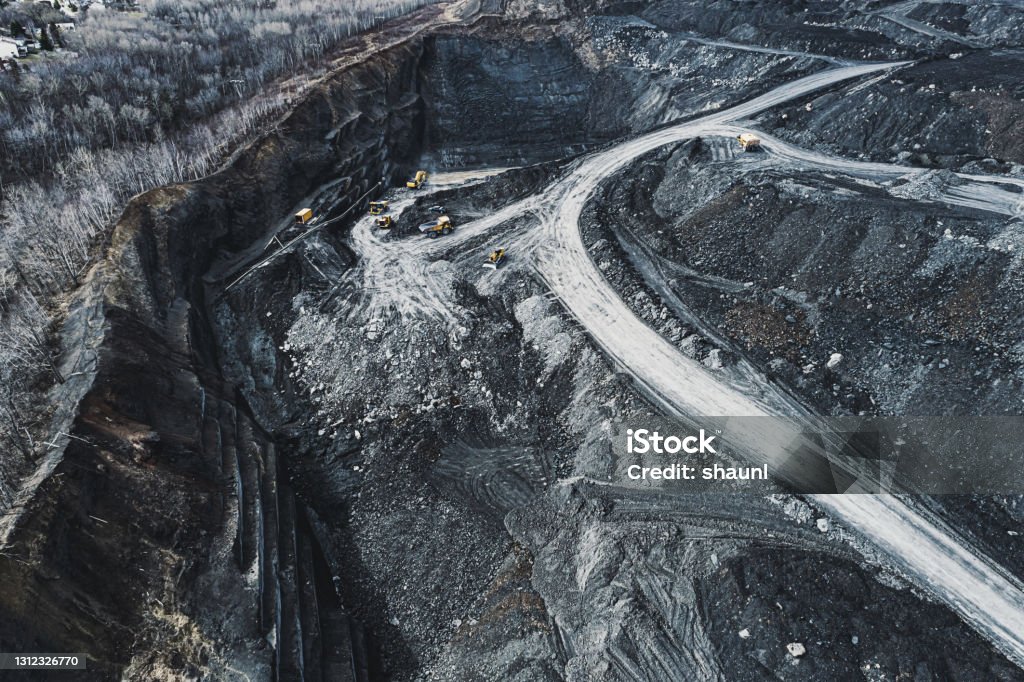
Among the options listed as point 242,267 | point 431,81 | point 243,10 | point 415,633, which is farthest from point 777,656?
point 243,10

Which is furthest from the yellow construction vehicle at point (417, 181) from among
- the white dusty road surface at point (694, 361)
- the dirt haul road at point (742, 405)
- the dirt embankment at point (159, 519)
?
the dirt embankment at point (159, 519)

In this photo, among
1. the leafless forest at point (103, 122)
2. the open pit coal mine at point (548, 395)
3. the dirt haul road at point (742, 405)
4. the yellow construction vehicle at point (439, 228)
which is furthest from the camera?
the yellow construction vehicle at point (439, 228)

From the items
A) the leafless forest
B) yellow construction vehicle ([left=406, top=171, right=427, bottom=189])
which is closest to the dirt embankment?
the leafless forest

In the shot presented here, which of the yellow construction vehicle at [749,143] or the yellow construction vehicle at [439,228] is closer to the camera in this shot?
the yellow construction vehicle at [439,228]

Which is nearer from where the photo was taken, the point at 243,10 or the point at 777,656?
the point at 777,656

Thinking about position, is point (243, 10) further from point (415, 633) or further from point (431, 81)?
point (415, 633)

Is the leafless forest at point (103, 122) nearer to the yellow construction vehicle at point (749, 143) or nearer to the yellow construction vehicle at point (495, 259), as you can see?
the yellow construction vehicle at point (495, 259)

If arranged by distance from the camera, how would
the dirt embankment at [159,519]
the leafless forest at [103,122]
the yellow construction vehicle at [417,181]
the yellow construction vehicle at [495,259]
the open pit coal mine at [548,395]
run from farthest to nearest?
1. the yellow construction vehicle at [417,181]
2. the yellow construction vehicle at [495,259]
3. the leafless forest at [103,122]
4. the open pit coal mine at [548,395]
5. the dirt embankment at [159,519]
